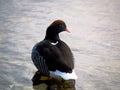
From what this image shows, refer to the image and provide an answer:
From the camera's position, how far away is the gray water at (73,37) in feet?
19.7

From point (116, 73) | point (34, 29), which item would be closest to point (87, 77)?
point (116, 73)

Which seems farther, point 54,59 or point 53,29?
point 53,29

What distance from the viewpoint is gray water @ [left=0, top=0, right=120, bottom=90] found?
6.01 m

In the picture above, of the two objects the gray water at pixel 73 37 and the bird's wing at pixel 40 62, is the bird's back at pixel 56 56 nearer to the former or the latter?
the bird's wing at pixel 40 62

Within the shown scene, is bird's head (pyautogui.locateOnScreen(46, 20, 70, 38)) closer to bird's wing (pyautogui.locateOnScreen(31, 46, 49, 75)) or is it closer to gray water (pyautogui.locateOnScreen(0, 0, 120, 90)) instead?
bird's wing (pyautogui.locateOnScreen(31, 46, 49, 75))

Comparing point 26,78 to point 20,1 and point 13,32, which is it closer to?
point 13,32

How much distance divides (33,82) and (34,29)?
240cm

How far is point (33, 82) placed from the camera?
588cm

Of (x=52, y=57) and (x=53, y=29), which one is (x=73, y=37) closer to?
(x=53, y=29)

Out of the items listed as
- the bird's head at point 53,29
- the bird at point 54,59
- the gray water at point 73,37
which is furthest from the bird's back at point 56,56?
the gray water at point 73,37

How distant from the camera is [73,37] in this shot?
301 inches

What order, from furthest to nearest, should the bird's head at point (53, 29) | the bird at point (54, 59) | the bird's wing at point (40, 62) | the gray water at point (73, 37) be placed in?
1. the bird's head at point (53, 29)
2. the gray water at point (73, 37)
3. the bird's wing at point (40, 62)
4. the bird at point (54, 59)

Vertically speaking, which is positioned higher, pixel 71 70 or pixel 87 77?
pixel 71 70

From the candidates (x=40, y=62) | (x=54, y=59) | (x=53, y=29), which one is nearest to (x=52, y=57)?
(x=54, y=59)
